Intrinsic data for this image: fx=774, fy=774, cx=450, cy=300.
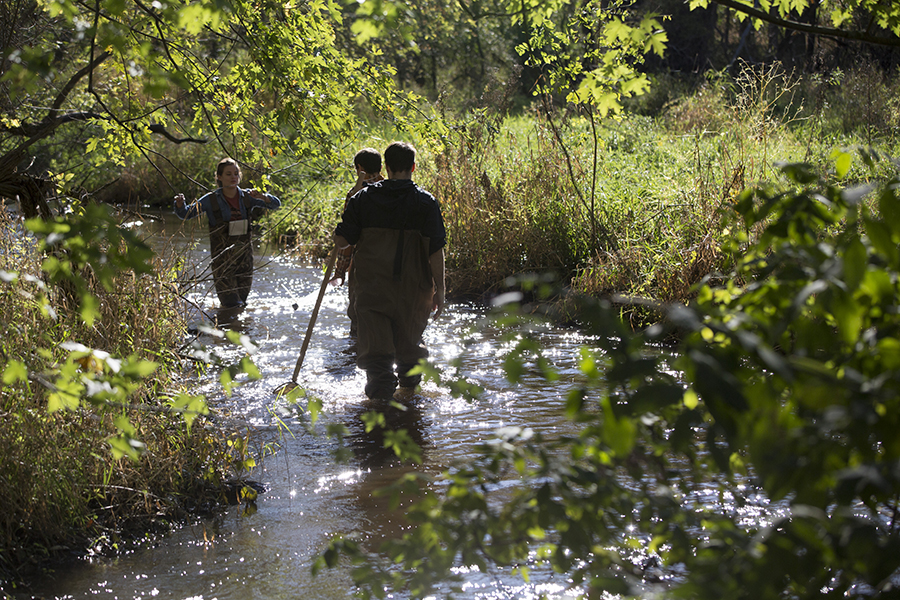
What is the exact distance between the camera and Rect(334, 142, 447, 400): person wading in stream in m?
5.25

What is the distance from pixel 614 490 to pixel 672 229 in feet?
22.1

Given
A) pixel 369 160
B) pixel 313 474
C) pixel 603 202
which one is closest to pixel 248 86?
pixel 369 160

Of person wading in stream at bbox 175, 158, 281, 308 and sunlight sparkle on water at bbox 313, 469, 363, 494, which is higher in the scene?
person wading in stream at bbox 175, 158, 281, 308

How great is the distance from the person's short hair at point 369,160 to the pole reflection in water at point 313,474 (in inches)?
54.7

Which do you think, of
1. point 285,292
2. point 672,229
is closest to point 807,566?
point 672,229

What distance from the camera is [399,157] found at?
5.22 m

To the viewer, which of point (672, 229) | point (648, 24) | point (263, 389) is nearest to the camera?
point (648, 24)

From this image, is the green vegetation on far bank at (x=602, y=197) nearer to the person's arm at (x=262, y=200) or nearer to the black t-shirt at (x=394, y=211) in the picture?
the black t-shirt at (x=394, y=211)

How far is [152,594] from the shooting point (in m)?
3.22

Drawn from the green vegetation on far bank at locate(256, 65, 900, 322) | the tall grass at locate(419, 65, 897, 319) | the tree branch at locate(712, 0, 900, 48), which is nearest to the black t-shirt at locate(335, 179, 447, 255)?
the green vegetation on far bank at locate(256, 65, 900, 322)

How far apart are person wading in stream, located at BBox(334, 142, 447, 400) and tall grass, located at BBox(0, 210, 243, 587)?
1350 mm

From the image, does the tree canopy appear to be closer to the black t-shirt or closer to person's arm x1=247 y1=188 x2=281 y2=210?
the black t-shirt

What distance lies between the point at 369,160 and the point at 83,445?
3.61m

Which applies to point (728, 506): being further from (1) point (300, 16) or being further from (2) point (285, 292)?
(2) point (285, 292)
